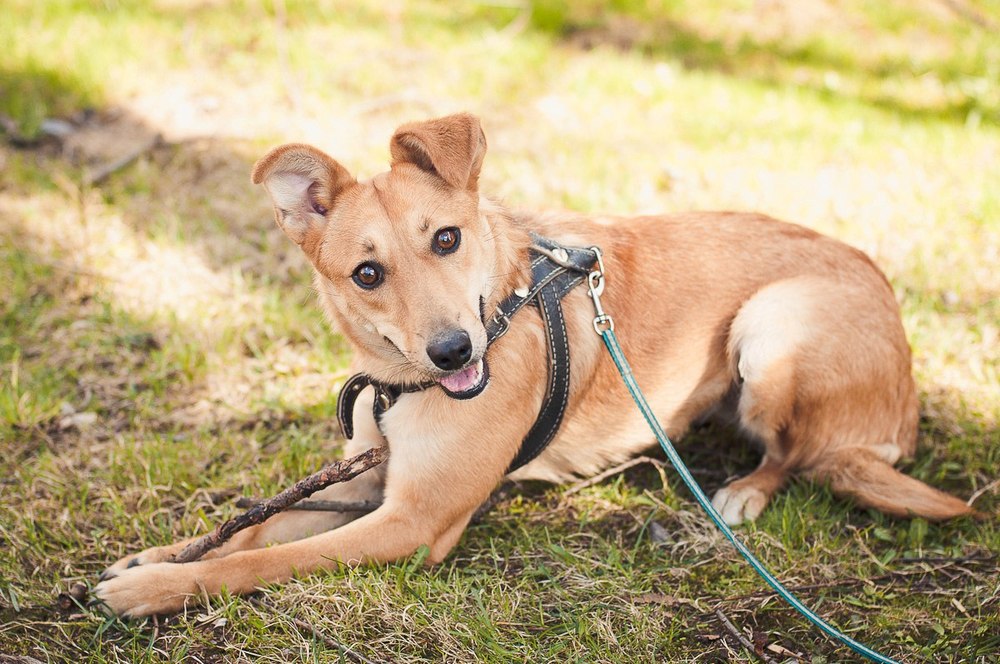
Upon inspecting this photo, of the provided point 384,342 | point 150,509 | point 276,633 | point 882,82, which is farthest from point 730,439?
point 882,82

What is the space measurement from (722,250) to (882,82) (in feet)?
15.4

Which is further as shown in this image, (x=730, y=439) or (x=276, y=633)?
(x=730, y=439)

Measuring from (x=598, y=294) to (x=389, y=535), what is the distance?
4.05 feet

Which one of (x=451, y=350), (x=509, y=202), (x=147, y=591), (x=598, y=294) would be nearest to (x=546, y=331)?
(x=598, y=294)

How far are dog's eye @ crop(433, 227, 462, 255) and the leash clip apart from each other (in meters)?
0.57

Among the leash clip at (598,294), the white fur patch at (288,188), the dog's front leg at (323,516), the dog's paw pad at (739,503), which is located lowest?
the dog's paw pad at (739,503)

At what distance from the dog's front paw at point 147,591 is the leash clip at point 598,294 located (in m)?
1.78

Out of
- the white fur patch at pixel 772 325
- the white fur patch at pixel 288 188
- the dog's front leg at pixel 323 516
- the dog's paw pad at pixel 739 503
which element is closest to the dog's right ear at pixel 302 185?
Result: the white fur patch at pixel 288 188

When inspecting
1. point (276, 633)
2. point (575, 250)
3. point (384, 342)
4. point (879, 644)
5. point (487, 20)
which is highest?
point (487, 20)

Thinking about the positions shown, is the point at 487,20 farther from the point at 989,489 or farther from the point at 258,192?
the point at 989,489

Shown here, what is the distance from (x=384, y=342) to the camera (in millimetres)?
3184

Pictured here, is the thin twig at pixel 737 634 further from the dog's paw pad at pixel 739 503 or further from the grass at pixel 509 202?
the dog's paw pad at pixel 739 503

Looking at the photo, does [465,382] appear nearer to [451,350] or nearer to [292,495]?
[451,350]

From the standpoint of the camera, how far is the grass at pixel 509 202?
3049 millimetres
